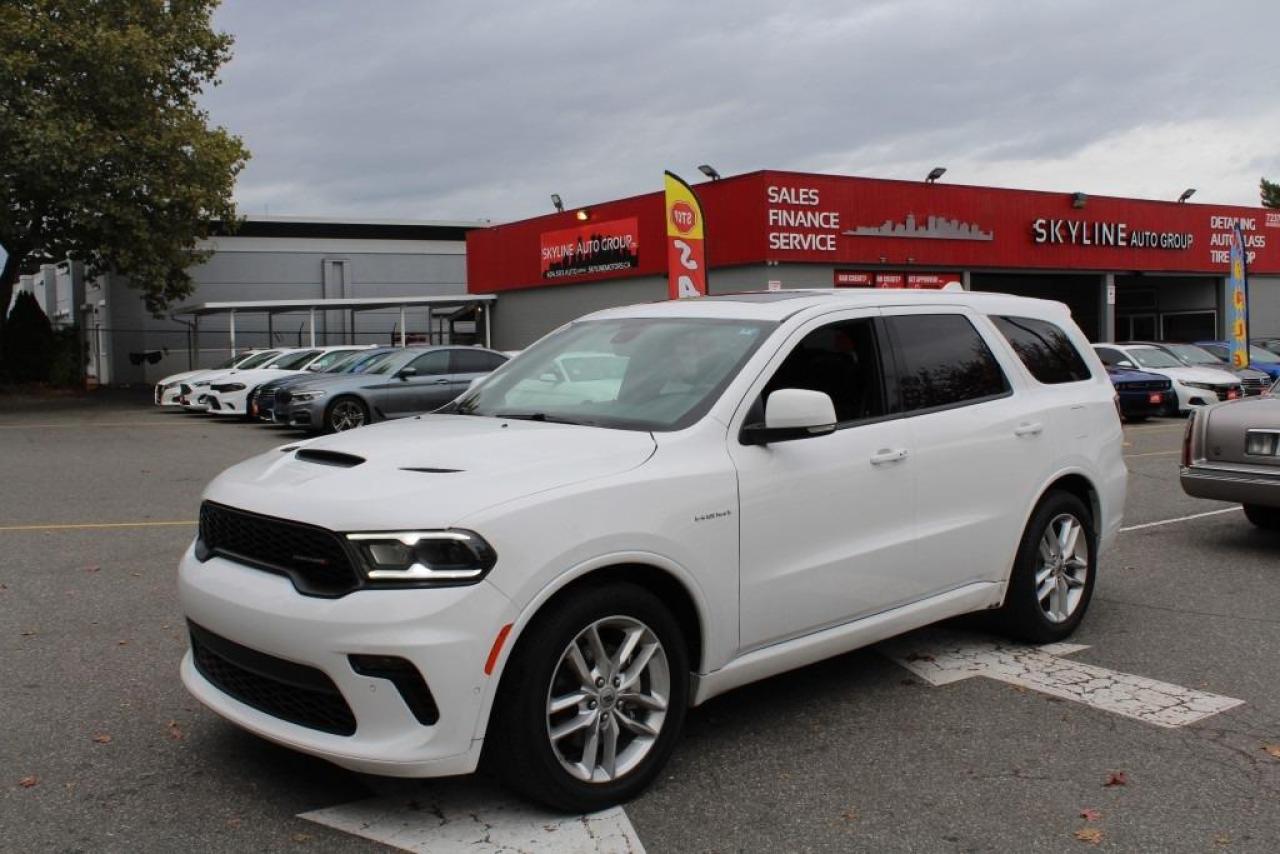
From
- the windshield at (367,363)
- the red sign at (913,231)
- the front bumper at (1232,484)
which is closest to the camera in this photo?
the front bumper at (1232,484)

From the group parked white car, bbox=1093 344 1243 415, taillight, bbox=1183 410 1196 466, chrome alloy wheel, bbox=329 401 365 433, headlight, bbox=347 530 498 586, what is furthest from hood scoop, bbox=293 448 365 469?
parked white car, bbox=1093 344 1243 415

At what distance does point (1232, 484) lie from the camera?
320 inches

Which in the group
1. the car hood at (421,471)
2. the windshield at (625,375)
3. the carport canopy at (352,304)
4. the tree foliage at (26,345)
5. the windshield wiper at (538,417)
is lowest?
the car hood at (421,471)

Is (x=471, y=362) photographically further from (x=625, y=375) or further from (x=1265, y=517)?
(x=625, y=375)

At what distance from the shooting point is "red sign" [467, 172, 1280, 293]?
86.8ft

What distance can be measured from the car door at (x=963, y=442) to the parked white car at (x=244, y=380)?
61.0 ft

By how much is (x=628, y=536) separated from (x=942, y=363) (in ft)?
7.33

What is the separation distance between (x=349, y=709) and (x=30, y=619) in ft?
12.0

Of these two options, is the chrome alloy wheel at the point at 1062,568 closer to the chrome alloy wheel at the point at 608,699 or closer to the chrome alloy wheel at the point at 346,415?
the chrome alloy wheel at the point at 608,699

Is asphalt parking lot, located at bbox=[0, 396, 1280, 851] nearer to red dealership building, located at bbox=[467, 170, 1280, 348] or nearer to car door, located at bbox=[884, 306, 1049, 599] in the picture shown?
car door, located at bbox=[884, 306, 1049, 599]

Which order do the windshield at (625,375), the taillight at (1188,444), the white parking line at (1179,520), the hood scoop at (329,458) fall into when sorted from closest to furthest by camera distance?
the hood scoop at (329,458) < the windshield at (625,375) < the taillight at (1188,444) < the white parking line at (1179,520)

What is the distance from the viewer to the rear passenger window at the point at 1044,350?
5.78m

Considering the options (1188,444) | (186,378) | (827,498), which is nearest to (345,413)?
(186,378)

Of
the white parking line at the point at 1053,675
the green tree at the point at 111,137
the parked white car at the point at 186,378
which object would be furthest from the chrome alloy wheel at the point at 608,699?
the green tree at the point at 111,137
